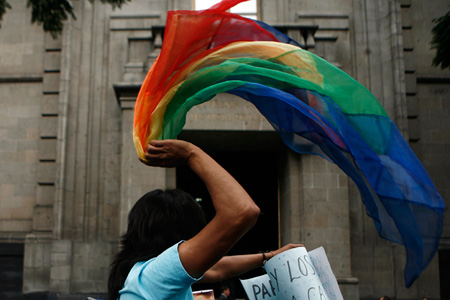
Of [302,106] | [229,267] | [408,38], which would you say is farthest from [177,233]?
[408,38]

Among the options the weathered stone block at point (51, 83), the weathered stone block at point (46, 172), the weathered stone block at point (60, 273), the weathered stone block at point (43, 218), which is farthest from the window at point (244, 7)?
the weathered stone block at point (60, 273)

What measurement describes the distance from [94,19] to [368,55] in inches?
292

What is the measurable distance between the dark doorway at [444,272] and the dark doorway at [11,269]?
10470 mm

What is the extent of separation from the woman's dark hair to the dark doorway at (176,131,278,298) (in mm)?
12121

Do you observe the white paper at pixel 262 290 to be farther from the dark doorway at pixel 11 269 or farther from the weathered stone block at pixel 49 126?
the weathered stone block at pixel 49 126

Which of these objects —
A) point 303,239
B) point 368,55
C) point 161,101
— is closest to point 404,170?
point 161,101

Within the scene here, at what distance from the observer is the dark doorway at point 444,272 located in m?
13.1

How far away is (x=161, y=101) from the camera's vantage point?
3.03 metres

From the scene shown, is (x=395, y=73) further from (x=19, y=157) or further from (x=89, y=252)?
(x=19, y=157)

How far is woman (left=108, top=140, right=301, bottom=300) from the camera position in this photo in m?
1.98

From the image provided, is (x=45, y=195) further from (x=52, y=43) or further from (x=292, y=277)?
(x=292, y=277)

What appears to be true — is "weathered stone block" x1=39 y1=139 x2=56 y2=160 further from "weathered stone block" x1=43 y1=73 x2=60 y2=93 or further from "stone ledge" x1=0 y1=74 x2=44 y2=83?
"stone ledge" x1=0 y1=74 x2=44 y2=83

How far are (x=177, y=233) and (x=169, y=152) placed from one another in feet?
1.16

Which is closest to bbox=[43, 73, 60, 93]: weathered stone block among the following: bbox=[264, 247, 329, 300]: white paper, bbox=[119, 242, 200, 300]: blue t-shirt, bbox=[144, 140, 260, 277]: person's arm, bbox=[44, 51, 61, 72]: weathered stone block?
bbox=[44, 51, 61, 72]: weathered stone block
